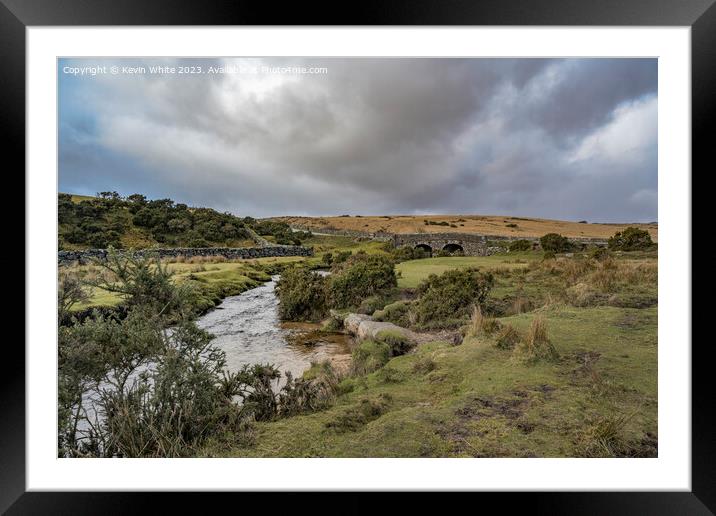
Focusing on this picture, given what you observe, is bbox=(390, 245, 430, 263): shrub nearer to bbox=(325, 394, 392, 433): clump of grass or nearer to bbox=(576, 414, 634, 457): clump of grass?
bbox=(325, 394, 392, 433): clump of grass

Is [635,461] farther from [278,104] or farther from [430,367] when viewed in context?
[278,104]

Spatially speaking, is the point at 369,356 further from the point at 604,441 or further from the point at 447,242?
the point at 604,441

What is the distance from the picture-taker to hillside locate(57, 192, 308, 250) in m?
3.35

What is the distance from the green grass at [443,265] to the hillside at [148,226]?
1.70m

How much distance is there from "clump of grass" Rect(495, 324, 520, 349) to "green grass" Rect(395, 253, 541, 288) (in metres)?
1.28

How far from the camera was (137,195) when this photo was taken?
3631 millimetres

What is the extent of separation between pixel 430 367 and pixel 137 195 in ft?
12.6
